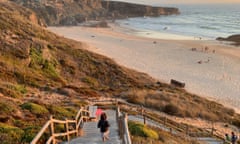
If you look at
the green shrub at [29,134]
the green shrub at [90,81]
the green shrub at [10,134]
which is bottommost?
the green shrub at [90,81]

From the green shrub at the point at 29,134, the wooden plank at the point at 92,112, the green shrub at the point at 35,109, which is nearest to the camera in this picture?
the green shrub at the point at 29,134

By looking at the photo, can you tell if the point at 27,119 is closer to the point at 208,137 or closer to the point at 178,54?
the point at 208,137

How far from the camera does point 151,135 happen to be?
1428 cm

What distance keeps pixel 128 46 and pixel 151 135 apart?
48.4 m

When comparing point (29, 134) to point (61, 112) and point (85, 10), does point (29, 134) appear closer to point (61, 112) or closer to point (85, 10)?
point (61, 112)

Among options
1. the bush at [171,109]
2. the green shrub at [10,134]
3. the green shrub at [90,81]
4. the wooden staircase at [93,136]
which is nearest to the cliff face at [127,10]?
the green shrub at [90,81]

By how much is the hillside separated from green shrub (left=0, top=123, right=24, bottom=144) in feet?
0.10

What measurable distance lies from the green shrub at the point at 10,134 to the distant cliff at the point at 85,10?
348 ft

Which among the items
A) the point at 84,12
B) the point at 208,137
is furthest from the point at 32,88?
the point at 84,12

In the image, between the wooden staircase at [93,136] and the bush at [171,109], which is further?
the bush at [171,109]

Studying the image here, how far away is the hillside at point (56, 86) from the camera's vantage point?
53.1ft

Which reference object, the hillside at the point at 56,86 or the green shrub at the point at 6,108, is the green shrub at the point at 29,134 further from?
the green shrub at the point at 6,108

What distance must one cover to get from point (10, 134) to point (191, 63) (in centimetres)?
3910

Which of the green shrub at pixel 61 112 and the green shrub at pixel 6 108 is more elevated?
the green shrub at pixel 6 108
